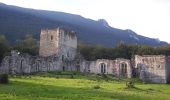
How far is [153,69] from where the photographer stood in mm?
76562

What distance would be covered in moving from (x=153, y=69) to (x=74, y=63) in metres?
16.6

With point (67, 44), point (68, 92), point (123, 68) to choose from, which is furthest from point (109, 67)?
point (68, 92)

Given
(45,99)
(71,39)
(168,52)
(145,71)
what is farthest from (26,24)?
(45,99)

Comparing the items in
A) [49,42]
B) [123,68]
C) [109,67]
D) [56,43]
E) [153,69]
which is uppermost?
[49,42]

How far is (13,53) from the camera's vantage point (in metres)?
66.8

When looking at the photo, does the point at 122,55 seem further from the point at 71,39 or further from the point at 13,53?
the point at 13,53

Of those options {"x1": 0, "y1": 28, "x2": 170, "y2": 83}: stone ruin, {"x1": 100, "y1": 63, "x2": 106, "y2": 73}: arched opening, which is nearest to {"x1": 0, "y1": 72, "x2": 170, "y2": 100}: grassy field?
{"x1": 0, "y1": 28, "x2": 170, "y2": 83}: stone ruin

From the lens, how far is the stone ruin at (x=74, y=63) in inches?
2857

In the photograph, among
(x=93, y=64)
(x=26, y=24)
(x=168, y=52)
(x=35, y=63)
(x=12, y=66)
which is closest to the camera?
(x=12, y=66)

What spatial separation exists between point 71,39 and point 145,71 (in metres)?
18.4

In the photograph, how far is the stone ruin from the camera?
72.6 meters

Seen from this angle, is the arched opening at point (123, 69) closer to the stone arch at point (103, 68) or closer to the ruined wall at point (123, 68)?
the ruined wall at point (123, 68)

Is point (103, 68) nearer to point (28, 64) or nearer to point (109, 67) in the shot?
point (109, 67)

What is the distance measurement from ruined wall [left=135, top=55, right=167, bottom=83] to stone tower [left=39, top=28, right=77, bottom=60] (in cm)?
1616
